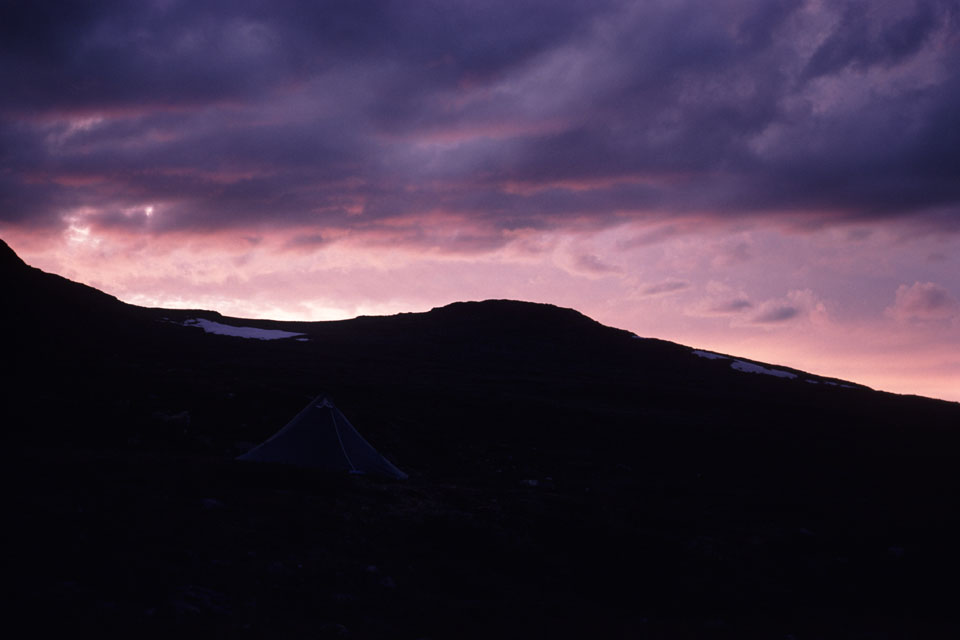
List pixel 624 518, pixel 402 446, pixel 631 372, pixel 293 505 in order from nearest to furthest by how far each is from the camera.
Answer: pixel 293 505
pixel 624 518
pixel 402 446
pixel 631 372

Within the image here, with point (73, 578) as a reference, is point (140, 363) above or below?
above

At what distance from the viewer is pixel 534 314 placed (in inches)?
4077

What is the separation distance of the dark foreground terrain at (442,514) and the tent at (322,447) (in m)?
1.76

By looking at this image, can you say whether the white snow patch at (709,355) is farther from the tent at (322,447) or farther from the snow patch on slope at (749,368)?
the tent at (322,447)

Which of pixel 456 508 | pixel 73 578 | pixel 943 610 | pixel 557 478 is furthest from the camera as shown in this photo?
pixel 557 478

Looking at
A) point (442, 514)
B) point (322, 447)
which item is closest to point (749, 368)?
point (322, 447)

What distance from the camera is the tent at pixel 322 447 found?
23297 mm

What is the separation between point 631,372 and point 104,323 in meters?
50.2

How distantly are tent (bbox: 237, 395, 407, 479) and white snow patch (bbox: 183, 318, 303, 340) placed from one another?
51.2 metres

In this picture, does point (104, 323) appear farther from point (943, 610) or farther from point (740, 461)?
point (943, 610)

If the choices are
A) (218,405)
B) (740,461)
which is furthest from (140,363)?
(740,461)

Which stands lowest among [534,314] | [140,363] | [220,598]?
[220,598]

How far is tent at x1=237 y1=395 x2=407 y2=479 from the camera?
23.3m

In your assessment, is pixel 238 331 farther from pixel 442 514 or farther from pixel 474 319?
pixel 442 514
